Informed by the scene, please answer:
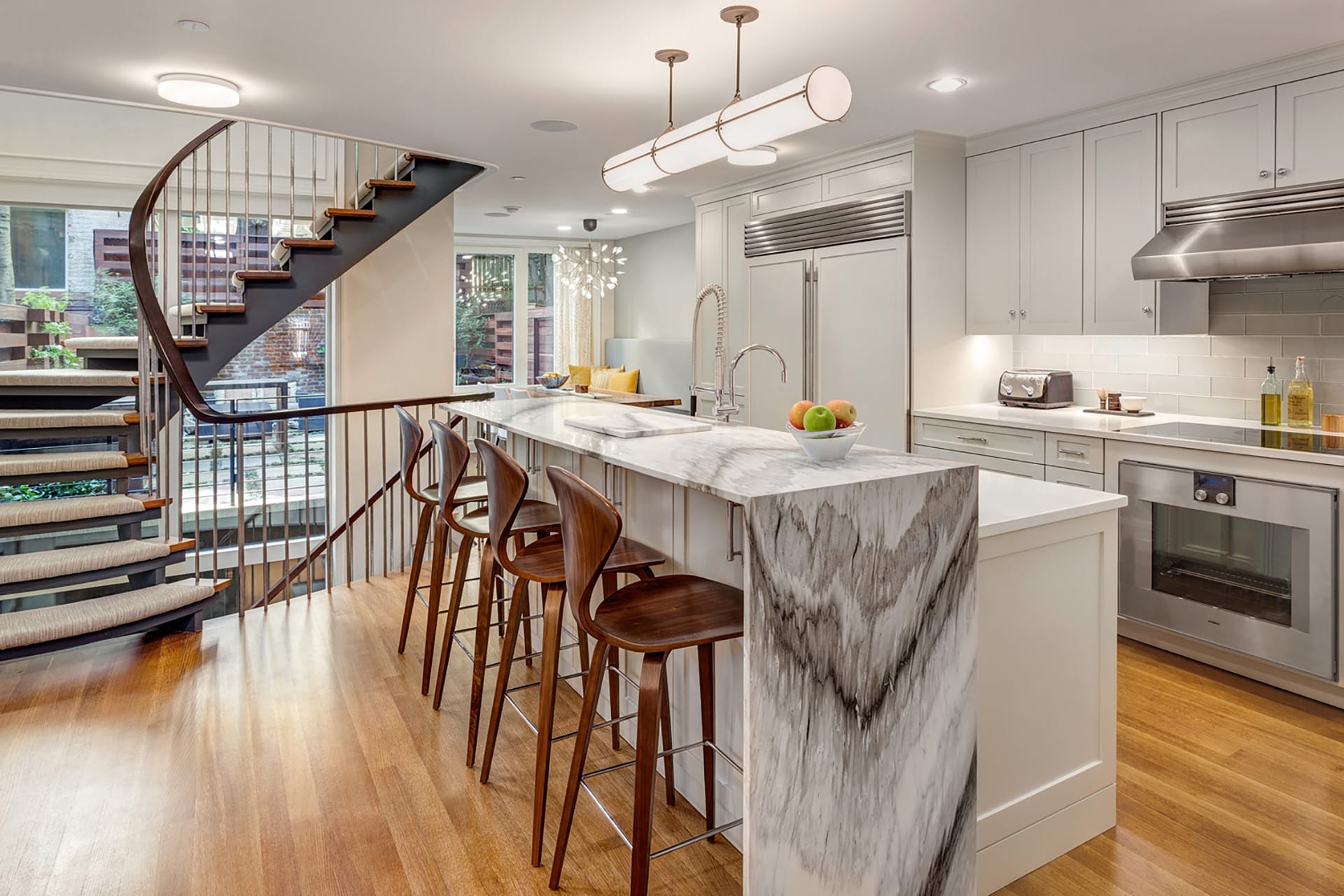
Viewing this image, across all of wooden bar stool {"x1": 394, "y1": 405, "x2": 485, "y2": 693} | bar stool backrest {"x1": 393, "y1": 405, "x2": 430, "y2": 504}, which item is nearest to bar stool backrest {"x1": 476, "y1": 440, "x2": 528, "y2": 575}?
wooden bar stool {"x1": 394, "y1": 405, "x2": 485, "y2": 693}

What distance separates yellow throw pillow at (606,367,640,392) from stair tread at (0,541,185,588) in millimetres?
5296

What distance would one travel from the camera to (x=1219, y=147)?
3.47 metres

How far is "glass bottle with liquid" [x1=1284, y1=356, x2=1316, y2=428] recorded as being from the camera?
3.44 metres

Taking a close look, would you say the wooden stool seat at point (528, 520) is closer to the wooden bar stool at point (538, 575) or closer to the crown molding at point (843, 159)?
the wooden bar stool at point (538, 575)

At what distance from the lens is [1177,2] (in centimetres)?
274

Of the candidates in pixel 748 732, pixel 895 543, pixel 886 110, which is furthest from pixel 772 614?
pixel 886 110

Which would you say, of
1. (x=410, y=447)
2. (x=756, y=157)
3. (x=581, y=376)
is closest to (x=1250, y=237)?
(x=756, y=157)

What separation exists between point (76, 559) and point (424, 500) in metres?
1.48

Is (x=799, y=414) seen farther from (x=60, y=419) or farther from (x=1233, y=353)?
(x=60, y=419)

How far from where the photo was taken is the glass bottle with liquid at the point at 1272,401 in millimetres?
3531

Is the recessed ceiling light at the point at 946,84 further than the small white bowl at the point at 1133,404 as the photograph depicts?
No

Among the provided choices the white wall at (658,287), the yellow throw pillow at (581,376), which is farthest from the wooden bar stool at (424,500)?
the yellow throw pillow at (581,376)

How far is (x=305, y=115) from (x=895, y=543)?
388cm

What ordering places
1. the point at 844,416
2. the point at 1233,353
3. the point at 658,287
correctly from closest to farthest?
the point at 844,416 → the point at 1233,353 → the point at 658,287
